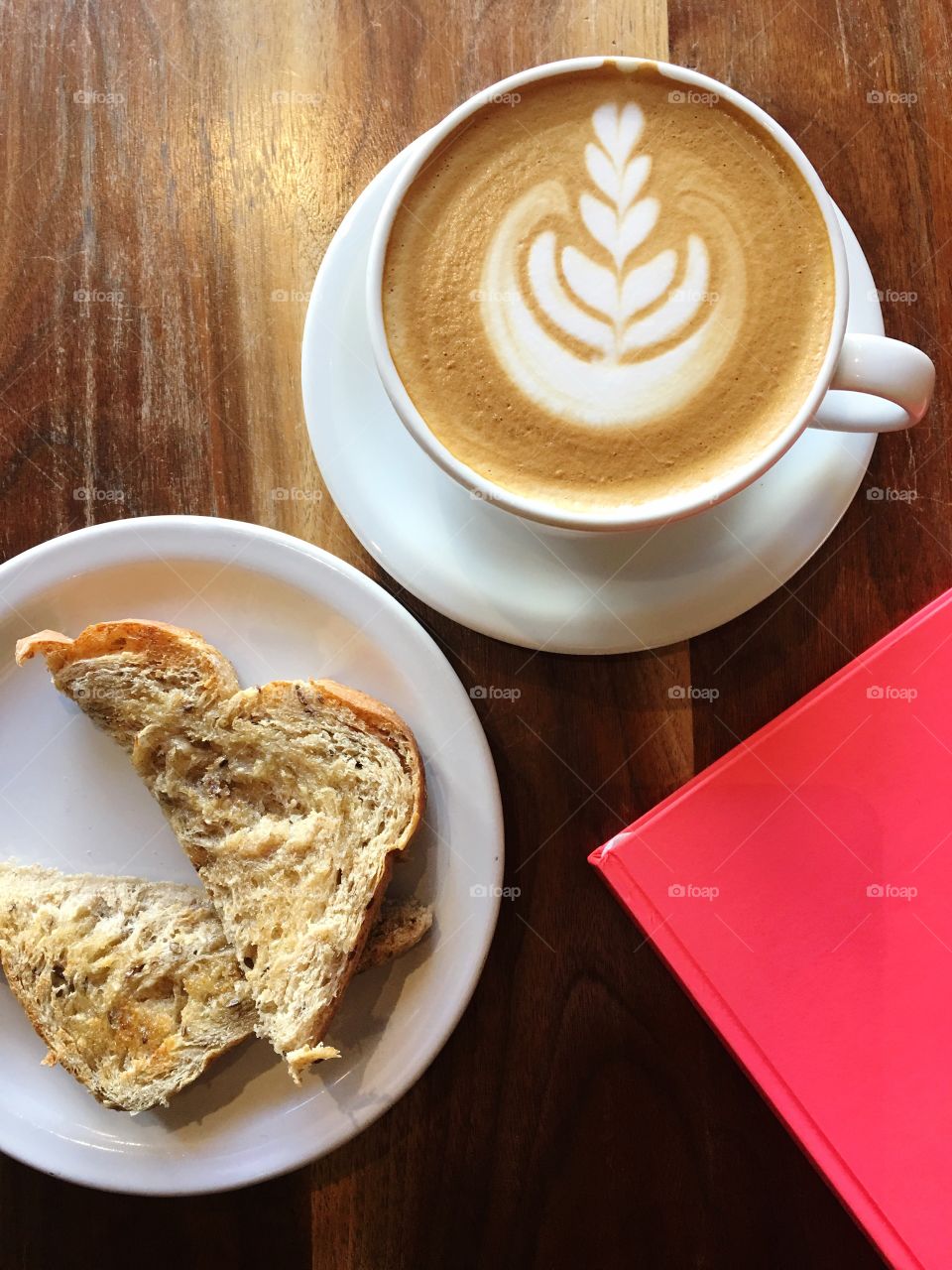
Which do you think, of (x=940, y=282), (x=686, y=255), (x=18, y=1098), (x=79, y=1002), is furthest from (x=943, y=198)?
(x=18, y=1098)

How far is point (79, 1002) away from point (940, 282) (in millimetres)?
1266

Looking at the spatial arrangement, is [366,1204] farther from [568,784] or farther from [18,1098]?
[568,784]

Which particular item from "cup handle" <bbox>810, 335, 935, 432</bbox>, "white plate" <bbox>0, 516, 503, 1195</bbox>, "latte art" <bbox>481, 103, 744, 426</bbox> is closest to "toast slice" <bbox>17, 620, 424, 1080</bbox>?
"white plate" <bbox>0, 516, 503, 1195</bbox>

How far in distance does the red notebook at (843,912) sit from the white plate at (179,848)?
20 centimetres

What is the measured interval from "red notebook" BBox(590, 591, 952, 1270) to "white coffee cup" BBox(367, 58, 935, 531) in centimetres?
37

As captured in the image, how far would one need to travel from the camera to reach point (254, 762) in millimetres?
1069

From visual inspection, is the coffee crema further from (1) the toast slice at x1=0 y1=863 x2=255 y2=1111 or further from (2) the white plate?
(1) the toast slice at x1=0 y1=863 x2=255 y2=1111

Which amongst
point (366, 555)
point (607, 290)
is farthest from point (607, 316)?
point (366, 555)

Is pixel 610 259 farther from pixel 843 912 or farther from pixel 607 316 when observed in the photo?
pixel 843 912

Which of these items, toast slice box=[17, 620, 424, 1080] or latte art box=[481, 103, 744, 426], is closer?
latte art box=[481, 103, 744, 426]

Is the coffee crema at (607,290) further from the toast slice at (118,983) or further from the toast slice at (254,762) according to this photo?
the toast slice at (118,983)

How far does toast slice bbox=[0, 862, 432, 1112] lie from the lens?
1.03 metres

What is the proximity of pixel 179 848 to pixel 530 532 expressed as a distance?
1.77 feet

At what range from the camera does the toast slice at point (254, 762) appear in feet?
3.39
